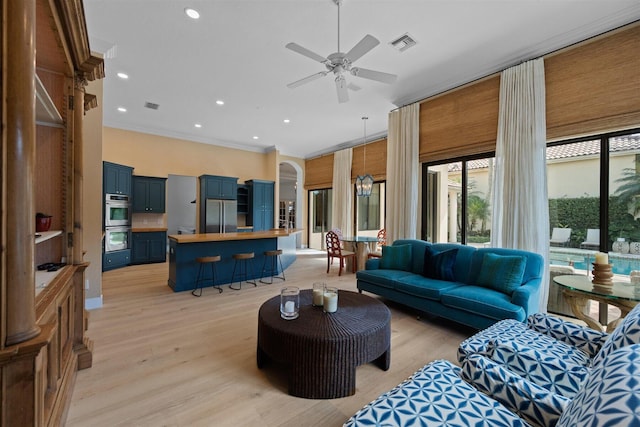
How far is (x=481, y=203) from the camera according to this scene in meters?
4.49

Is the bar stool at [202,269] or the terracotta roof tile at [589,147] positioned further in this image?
the bar stool at [202,269]

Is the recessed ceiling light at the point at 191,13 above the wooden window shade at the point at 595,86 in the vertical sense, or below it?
above

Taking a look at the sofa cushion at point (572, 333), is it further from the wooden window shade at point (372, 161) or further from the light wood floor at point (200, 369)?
the wooden window shade at point (372, 161)

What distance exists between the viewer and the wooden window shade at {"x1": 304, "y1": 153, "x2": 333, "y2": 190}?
896 centimetres

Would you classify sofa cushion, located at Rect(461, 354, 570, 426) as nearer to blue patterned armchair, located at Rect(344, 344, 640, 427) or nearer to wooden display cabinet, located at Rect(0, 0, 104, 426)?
blue patterned armchair, located at Rect(344, 344, 640, 427)

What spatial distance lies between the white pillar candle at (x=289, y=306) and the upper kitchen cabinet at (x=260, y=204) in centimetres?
623

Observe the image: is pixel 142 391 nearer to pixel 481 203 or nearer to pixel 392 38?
pixel 392 38

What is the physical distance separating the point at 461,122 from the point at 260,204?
5.95 m

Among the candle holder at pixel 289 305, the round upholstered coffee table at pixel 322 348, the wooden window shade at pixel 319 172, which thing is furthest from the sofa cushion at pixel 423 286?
the wooden window shade at pixel 319 172

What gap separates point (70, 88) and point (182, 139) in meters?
5.68

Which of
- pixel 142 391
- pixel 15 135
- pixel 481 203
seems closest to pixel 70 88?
pixel 15 135

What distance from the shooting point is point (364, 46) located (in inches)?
102

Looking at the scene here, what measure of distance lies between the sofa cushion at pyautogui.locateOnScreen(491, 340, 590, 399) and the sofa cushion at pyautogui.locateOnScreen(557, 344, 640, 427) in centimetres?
66

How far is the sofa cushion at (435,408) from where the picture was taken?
A: 1.15m
